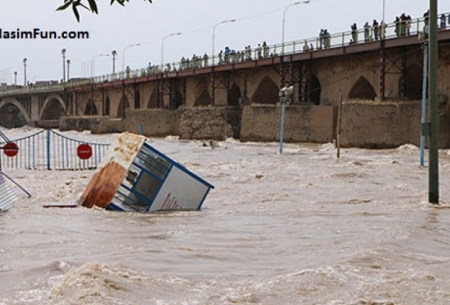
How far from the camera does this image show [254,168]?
26.5 metres

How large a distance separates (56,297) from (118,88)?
7868cm

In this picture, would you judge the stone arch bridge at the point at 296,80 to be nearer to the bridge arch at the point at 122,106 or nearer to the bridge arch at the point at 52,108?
the bridge arch at the point at 122,106

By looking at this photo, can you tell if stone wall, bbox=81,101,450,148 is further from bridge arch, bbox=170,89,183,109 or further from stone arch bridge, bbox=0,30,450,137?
bridge arch, bbox=170,89,183,109

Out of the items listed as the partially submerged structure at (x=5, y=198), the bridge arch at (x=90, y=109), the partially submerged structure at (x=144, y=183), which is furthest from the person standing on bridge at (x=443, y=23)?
the bridge arch at (x=90, y=109)

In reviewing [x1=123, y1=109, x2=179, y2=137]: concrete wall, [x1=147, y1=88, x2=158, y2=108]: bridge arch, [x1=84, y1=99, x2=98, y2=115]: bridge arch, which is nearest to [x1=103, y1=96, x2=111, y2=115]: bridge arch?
[x1=84, y1=99, x2=98, y2=115]: bridge arch

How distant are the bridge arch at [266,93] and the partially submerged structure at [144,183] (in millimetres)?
39274

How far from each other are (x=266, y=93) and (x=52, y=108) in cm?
7399

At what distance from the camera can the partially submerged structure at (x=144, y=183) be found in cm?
1384

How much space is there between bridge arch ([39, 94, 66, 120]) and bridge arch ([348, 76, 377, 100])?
238 ft

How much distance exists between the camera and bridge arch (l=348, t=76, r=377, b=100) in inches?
1689

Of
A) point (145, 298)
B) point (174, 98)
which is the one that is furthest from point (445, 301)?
point (174, 98)

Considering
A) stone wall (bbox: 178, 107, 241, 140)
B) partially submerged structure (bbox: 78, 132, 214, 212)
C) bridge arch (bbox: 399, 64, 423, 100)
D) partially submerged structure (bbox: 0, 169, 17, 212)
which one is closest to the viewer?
partially submerged structure (bbox: 78, 132, 214, 212)

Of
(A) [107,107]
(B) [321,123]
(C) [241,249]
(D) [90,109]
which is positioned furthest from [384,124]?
(D) [90,109]

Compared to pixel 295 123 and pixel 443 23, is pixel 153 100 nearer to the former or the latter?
pixel 295 123
